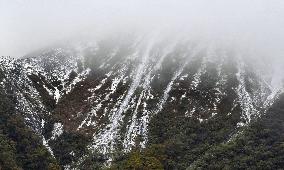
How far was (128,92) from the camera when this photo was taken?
555 ft

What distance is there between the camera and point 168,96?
166000 mm

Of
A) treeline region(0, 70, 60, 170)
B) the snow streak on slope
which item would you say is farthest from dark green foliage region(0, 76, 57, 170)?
the snow streak on slope

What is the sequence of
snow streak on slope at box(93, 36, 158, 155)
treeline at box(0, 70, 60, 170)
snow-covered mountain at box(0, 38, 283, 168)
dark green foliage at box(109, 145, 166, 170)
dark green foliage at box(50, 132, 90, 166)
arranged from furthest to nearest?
snow-covered mountain at box(0, 38, 283, 168), snow streak on slope at box(93, 36, 158, 155), dark green foliage at box(50, 132, 90, 166), treeline at box(0, 70, 60, 170), dark green foliage at box(109, 145, 166, 170)

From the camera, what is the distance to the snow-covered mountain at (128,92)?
153 metres

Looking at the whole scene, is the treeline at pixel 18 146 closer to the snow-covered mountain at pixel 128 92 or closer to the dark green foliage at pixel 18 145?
the dark green foliage at pixel 18 145

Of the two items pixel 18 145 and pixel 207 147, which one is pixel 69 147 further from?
pixel 207 147

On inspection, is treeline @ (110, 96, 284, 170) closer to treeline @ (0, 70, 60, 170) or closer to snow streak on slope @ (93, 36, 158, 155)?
snow streak on slope @ (93, 36, 158, 155)

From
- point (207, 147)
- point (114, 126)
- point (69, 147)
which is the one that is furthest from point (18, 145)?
point (207, 147)

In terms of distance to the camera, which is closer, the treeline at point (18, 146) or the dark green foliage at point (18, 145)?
the treeline at point (18, 146)

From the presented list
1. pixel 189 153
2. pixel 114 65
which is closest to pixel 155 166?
pixel 189 153

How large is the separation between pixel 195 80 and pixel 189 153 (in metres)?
38.7

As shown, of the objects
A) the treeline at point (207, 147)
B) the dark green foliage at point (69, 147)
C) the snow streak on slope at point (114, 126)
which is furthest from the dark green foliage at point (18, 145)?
the treeline at point (207, 147)

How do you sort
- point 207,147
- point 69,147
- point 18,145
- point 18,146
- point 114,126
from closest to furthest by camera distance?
1. point 18,146
2. point 18,145
3. point 207,147
4. point 69,147
5. point 114,126

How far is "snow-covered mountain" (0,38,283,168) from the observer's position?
153375 mm
